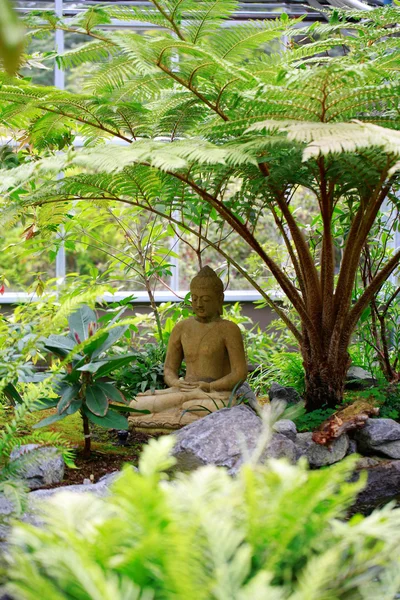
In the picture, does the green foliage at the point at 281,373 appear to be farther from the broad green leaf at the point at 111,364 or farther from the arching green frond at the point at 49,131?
the arching green frond at the point at 49,131

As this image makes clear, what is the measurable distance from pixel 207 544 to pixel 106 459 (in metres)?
2.13

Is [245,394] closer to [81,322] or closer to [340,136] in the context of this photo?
[81,322]

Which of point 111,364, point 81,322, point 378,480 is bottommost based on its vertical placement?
point 378,480

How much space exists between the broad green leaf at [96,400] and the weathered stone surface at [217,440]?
32cm

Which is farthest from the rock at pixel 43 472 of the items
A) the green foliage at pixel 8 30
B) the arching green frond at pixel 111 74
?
the green foliage at pixel 8 30

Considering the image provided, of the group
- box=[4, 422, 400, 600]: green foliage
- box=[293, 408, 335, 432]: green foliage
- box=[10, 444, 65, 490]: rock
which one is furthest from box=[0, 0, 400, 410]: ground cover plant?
box=[4, 422, 400, 600]: green foliage

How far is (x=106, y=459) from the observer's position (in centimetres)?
314

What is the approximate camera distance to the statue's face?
3717 mm

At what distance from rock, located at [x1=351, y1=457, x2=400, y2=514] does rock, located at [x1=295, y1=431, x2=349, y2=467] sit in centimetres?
10

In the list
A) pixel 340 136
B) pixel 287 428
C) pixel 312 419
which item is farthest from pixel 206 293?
pixel 340 136

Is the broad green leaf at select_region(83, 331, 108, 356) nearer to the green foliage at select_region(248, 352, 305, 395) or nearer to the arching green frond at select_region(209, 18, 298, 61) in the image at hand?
the arching green frond at select_region(209, 18, 298, 61)

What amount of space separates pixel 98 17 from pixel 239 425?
177cm

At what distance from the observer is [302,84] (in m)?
2.69

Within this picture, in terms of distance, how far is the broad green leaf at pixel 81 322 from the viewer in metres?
3.21
